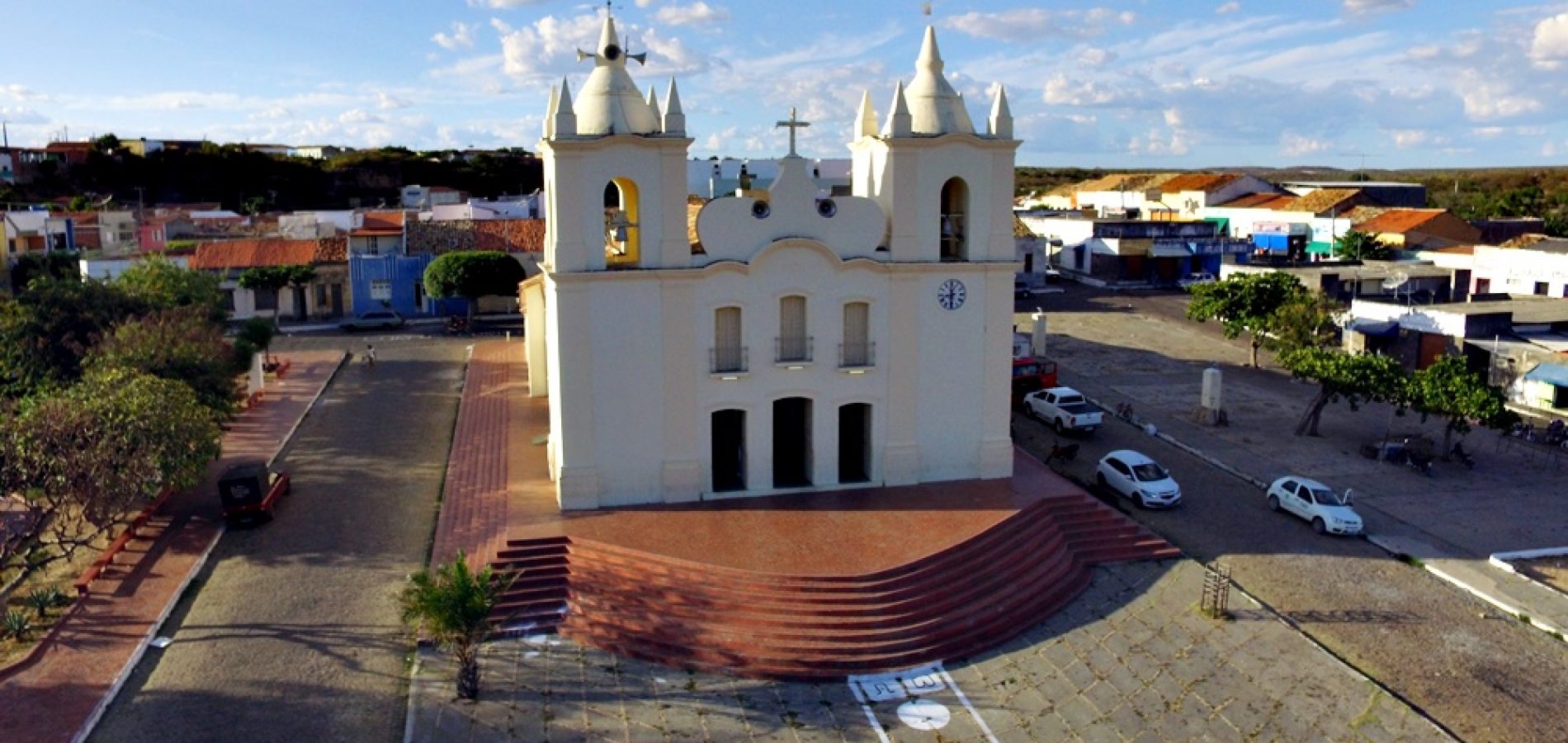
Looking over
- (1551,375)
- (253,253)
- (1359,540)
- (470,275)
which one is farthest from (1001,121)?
(253,253)

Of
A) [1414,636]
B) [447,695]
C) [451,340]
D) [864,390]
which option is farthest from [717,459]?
[451,340]

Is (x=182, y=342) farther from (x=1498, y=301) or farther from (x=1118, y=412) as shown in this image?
(x=1498, y=301)

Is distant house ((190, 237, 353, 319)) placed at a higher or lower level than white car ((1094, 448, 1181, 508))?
higher

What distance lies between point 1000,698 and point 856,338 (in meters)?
8.54

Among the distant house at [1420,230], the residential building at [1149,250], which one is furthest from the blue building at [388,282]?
the distant house at [1420,230]

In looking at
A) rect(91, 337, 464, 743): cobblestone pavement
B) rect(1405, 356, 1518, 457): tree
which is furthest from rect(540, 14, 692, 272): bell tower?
rect(1405, 356, 1518, 457): tree

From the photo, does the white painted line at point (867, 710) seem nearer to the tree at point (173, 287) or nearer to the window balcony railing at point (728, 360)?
the window balcony railing at point (728, 360)

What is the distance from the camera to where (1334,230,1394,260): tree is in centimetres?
5766

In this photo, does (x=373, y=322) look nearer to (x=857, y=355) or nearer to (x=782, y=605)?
(x=857, y=355)

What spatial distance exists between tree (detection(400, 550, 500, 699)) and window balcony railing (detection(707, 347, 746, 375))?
719cm

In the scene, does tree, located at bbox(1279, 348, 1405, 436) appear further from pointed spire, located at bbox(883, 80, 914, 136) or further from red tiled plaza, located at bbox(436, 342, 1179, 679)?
pointed spire, located at bbox(883, 80, 914, 136)

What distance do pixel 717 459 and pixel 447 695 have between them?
8.63m

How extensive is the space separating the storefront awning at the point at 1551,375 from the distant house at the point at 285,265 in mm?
47336

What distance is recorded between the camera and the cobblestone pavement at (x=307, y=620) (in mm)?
15180
